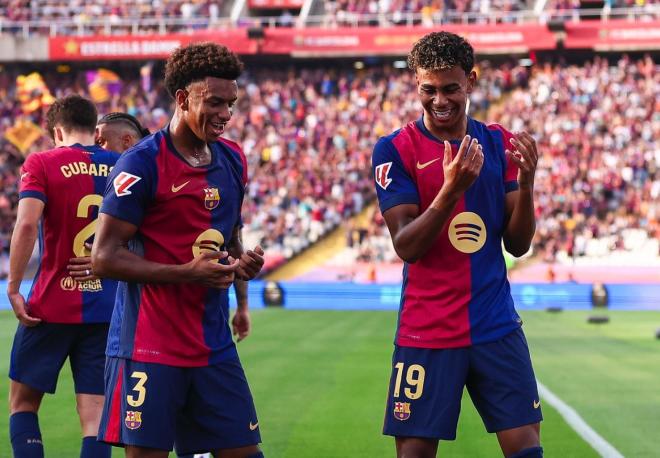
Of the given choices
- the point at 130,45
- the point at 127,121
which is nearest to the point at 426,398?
the point at 127,121

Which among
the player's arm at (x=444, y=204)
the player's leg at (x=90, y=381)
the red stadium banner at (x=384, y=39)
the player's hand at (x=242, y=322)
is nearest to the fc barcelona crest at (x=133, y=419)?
the player's hand at (x=242, y=322)

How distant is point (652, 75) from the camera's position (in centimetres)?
4128

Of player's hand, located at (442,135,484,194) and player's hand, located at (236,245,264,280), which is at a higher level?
player's hand, located at (442,135,484,194)

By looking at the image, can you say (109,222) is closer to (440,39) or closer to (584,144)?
(440,39)

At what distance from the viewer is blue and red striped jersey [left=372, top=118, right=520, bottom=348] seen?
538cm

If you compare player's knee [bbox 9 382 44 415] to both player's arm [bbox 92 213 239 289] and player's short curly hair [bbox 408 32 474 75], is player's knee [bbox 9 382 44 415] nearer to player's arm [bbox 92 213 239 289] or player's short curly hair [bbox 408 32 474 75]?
player's arm [bbox 92 213 239 289]

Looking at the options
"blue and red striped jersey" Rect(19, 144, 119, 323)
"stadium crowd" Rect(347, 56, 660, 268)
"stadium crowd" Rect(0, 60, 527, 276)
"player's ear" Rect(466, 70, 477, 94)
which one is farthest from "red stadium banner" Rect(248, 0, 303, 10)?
"player's ear" Rect(466, 70, 477, 94)

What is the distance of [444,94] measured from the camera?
17.7 ft

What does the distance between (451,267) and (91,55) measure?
42547mm

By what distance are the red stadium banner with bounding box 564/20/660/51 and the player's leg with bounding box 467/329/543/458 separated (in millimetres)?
38788

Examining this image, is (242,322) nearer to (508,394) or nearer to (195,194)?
(195,194)

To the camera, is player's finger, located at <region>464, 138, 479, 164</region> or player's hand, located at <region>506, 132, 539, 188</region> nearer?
player's finger, located at <region>464, 138, 479, 164</region>

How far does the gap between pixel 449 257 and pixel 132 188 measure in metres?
1.49

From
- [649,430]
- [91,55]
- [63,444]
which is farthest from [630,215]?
[63,444]
